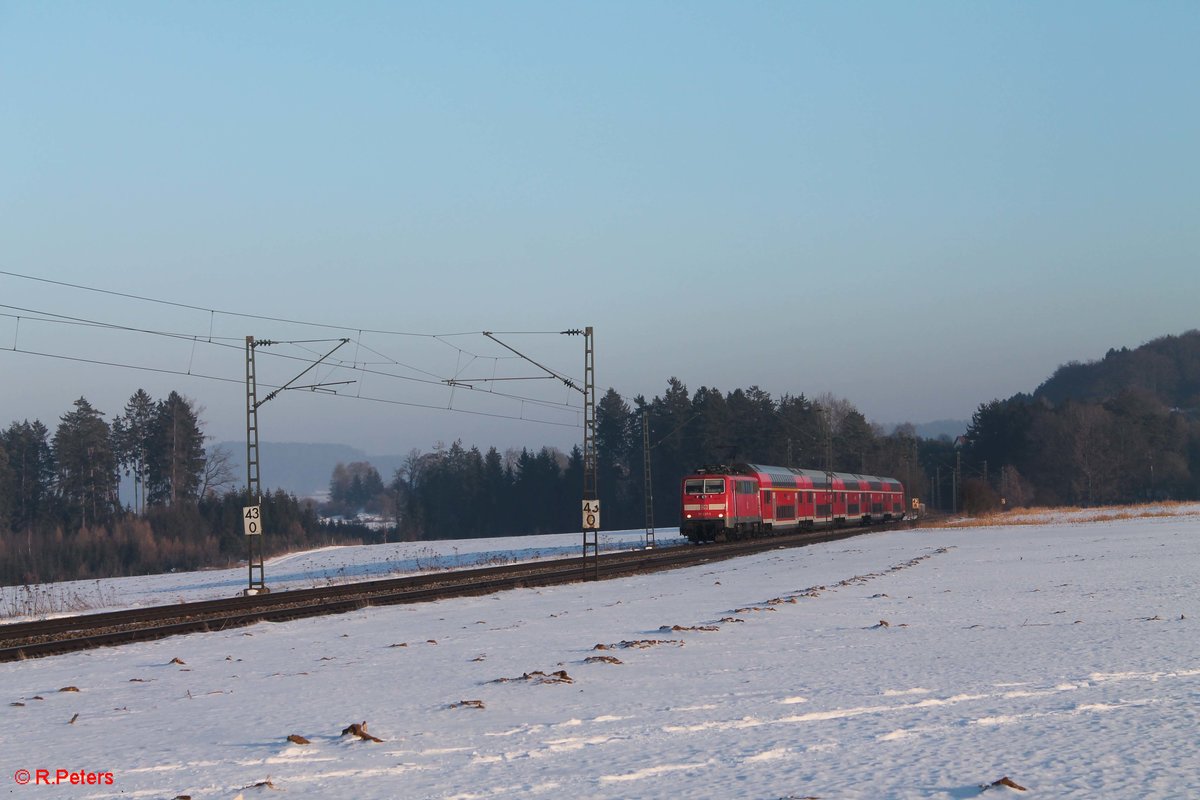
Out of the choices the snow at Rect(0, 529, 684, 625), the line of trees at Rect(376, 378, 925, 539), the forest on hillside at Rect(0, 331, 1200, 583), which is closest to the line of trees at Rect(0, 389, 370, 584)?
the forest on hillside at Rect(0, 331, 1200, 583)

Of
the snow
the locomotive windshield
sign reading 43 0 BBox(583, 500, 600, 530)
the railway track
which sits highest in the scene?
the locomotive windshield

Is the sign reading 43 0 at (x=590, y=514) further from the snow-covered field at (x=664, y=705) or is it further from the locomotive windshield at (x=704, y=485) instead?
the locomotive windshield at (x=704, y=485)

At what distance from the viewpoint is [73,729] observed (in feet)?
37.5

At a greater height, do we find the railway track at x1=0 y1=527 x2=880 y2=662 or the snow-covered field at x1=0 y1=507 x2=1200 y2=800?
the snow-covered field at x1=0 y1=507 x2=1200 y2=800

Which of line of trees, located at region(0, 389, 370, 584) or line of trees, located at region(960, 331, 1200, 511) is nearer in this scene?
line of trees, located at region(0, 389, 370, 584)

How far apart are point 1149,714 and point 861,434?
138242 millimetres

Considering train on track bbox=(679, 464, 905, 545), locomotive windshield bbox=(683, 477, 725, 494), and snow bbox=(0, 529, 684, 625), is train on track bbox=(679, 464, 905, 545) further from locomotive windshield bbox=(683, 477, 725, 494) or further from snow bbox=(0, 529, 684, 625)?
snow bbox=(0, 529, 684, 625)

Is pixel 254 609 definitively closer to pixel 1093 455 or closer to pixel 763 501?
pixel 763 501

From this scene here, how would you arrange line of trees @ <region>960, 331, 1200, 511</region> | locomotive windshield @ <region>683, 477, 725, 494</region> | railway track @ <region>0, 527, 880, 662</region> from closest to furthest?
1. railway track @ <region>0, 527, 880, 662</region>
2. locomotive windshield @ <region>683, 477, 725, 494</region>
3. line of trees @ <region>960, 331, 1200, 511</region>

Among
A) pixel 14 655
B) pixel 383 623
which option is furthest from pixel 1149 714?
pixel 14 655

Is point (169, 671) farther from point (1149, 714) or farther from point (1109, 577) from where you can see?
point (1109, 577)

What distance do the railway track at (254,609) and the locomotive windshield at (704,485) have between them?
16.0m

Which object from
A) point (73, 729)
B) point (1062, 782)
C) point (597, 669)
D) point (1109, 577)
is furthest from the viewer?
point (1109, 577)

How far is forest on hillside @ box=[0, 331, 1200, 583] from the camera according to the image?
107312 millimetres
